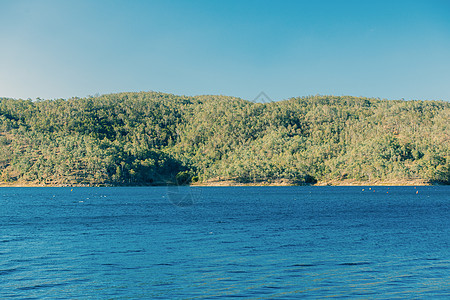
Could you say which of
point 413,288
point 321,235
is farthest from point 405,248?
point 413,288

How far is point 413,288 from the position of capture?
3156 cm

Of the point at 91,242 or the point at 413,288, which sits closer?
the point at 413,288

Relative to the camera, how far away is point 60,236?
189ft

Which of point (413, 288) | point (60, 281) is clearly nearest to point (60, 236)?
point (60, 281)

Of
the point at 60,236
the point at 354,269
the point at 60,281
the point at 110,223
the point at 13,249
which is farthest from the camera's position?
the point at 110,223

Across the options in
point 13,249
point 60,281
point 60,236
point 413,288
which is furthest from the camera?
point 60,236

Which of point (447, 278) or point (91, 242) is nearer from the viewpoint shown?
point (447, 278)

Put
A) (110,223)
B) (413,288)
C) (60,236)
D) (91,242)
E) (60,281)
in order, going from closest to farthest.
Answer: (413,288), (60,281), (91,242), (60,236), (110,223)

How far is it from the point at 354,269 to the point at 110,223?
46370mm

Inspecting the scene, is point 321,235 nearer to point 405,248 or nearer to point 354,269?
point 405,248

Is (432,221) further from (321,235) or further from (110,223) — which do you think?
(110,223)

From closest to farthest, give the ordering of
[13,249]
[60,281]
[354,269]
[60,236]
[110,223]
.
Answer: [60,281], [354,269], [13,249], [60,236], [110,223]

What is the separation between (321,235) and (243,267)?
76.4 feet

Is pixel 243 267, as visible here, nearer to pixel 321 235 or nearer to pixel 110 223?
pixel 321 235
